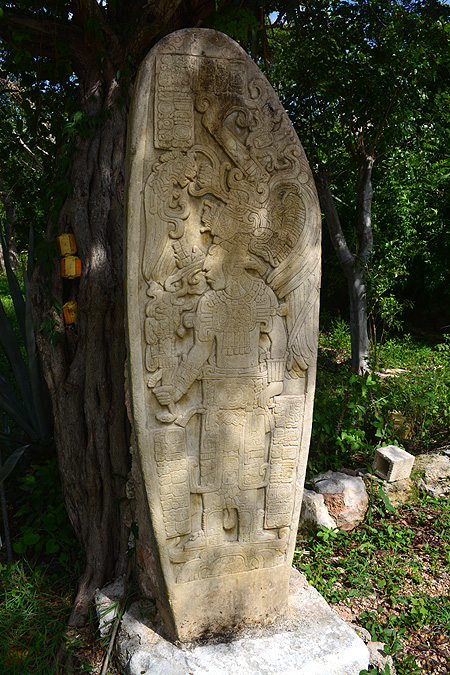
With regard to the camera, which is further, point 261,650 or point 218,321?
point 261,650

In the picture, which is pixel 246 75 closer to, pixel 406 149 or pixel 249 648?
pixel 249 648

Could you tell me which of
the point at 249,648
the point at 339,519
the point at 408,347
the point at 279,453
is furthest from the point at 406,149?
the point at 249,648

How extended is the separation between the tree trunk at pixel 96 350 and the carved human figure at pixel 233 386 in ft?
2.04

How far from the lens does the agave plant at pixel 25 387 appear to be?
2.82 metres

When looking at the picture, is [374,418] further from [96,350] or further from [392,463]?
[96,350]

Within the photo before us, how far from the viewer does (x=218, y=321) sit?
1.87m

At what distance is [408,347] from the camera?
21.9 ft

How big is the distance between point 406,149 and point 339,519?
464 cm

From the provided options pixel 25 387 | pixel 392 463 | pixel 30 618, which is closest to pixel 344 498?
pixel 392 463

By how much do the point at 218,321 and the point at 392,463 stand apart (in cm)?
182

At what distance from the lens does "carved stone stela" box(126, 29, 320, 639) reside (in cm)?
171

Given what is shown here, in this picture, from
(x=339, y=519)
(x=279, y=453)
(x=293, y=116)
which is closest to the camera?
(x=279, y=453)

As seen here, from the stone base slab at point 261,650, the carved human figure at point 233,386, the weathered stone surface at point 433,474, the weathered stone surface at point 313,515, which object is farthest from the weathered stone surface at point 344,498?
the carved human figure at point 233,386

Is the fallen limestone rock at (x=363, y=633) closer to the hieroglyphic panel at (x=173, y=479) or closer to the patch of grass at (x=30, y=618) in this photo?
the hieroglyphic panel at (x=173, y=479)
